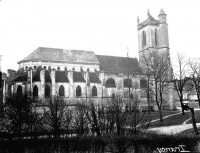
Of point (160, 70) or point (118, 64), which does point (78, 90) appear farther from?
point (160, 70)

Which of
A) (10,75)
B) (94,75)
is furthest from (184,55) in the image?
(10,75)

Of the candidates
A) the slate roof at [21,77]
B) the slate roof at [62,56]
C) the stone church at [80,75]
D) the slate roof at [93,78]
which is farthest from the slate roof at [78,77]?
the slate roof at [21,77]

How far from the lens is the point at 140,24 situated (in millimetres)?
63938

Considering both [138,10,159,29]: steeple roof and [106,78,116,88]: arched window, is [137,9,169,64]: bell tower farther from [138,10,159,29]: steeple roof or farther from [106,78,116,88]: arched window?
[106,78,116,88]: arched window

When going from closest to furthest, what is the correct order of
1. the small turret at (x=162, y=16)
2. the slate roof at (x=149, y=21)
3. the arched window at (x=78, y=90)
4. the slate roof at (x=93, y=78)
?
the arched window at (x=78, y=90), the slate roof at (x=93, y=78), the small turret at (x=162, y=16), the slate roof at (x=149, y=21)

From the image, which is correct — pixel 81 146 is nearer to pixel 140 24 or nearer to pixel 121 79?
pixel 121 79

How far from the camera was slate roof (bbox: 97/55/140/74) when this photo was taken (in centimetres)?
5453

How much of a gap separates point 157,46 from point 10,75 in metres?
38.1

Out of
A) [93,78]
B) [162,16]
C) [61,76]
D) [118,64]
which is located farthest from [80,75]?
[162,16]

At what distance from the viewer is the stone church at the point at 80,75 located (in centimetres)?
4569

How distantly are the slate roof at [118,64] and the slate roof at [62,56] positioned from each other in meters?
2.74

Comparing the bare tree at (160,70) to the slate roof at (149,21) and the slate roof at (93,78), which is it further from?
the slate roof at (93,78)

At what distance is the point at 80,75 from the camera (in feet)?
167

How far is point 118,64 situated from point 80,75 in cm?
1164
